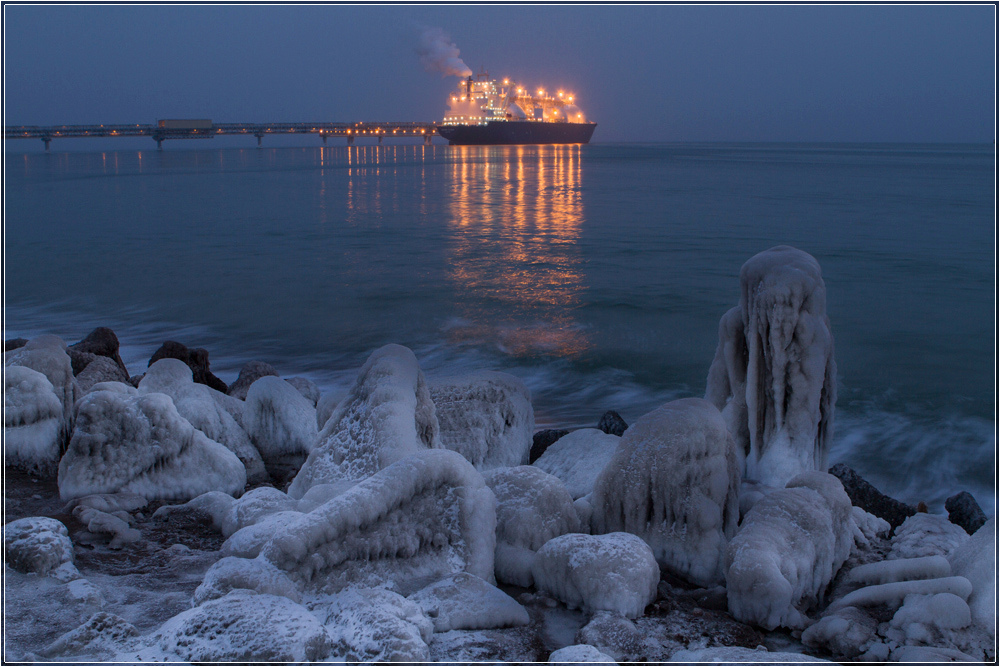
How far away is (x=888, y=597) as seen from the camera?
3.67 m

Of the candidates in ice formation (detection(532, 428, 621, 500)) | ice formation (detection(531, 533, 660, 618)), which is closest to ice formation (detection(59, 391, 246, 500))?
ice formation (detection(532, 428, 621, 500))

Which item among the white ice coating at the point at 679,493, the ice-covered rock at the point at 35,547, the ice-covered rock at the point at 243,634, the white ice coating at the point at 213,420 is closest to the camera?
the ice-covered rock at the point at 243,634

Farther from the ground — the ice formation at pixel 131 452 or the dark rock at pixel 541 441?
the ice formation at pixel 131 452

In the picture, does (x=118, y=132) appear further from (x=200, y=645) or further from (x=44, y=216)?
(x=200, y=645)

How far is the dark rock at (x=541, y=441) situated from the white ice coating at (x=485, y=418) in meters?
0.18

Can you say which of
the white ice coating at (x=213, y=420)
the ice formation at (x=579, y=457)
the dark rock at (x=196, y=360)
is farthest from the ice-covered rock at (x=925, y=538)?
the dark rock at (x=196, y=360)

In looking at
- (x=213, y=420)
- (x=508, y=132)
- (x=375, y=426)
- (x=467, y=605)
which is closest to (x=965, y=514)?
(x=467, y=605)

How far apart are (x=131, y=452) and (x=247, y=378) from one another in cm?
321

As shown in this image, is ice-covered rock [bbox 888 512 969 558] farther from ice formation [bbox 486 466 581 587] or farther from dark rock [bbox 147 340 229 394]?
dark rock [bbox 147 340 229 394]

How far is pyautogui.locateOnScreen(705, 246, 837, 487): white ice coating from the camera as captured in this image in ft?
16.4

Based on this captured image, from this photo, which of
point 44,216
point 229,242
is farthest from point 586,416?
point 44,216

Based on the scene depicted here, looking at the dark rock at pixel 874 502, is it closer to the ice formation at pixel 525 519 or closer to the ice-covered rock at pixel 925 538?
the ice-covered rock at pixel 925 538

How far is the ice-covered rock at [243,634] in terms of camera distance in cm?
288

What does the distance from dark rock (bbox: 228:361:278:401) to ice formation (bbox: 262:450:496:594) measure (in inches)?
172
